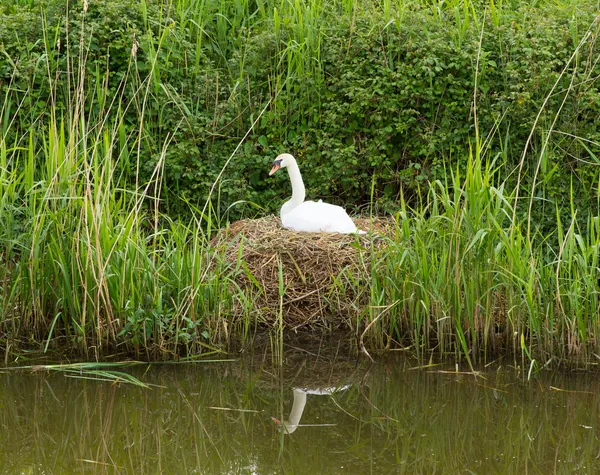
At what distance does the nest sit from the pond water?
660 mm

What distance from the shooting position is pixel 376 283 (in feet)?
19.5

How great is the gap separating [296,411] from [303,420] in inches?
5.5

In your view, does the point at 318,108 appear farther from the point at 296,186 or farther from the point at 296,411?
the point at 296,411

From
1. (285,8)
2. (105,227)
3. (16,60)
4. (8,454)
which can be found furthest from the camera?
(285,8)

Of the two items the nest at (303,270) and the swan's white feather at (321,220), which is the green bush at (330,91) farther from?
the nest at (303,270)

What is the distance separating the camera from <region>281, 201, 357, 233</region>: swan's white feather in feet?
23.2

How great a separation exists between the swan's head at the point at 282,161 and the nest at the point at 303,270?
2.25 ft

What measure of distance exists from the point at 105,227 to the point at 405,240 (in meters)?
1.83

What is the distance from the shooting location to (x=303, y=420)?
5098 mm

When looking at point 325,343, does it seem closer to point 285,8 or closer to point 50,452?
point 50,452

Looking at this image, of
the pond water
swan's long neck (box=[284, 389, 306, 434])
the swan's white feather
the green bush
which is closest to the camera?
the pond water

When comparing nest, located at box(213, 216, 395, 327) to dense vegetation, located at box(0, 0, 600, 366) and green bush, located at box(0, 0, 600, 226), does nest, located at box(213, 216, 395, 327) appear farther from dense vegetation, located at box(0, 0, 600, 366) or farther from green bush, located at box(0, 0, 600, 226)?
green bush, located at box(0, 0, 600, 226)

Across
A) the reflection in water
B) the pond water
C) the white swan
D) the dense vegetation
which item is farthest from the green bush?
the reflection in water

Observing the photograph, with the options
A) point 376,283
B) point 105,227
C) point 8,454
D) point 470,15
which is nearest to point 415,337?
point 376,283
